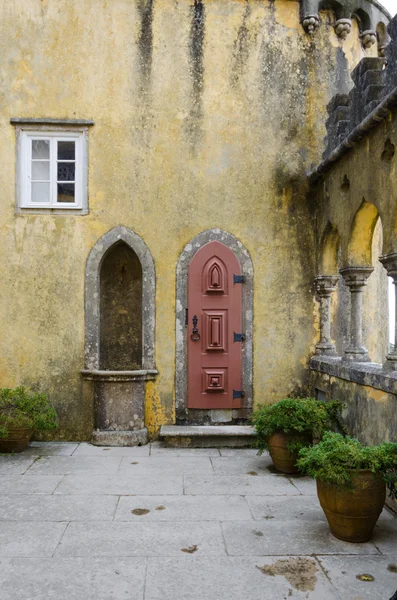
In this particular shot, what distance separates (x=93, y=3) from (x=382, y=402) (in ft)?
19.6

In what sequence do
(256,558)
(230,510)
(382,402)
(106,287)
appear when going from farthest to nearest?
1. (106,287)
2. (382,402)
3. (230,510)
4. (256,558)

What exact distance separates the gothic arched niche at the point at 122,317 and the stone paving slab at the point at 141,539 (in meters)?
3.50

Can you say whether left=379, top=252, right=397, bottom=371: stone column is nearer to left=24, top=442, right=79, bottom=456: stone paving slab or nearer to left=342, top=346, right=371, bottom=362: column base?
left=342, top=346, right=371, bottom=362: column base

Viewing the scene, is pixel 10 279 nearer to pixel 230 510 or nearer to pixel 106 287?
pixel 106 287

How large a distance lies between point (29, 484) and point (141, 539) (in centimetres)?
176

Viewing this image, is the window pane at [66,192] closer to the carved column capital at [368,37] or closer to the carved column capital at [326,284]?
the carved column capital at [326,284]

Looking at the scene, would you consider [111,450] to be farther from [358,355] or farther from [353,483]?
A: [353,483]

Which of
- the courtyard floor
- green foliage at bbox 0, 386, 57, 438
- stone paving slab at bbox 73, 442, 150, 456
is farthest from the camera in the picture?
stone paving slab at bbox 73, 442, 150, 456

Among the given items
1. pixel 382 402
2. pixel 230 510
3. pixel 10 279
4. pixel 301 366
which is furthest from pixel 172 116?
pixel 230 510

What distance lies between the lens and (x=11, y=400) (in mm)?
6773

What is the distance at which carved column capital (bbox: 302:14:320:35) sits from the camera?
7.52 m

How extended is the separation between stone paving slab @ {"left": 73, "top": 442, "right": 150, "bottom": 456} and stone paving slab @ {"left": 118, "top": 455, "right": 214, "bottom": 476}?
0.76 ft

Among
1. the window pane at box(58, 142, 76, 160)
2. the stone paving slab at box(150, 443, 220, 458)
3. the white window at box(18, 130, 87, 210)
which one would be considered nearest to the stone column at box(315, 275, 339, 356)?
the stone paving slab at box(150, 443, 220, 458)

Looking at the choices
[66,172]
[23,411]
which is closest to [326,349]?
[23,411]
